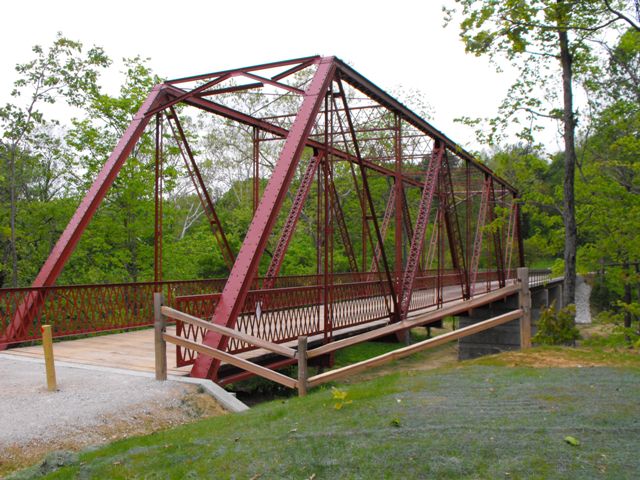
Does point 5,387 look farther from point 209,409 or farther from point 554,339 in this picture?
point 554,339

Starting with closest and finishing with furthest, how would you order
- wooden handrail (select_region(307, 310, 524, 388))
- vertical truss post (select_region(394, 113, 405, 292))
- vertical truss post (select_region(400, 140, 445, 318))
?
wooden handrail (select_region(307, 310, 524, 388)), vertical truss post (select_region(394, 113, 405, 292)), vertical truss post (select_region(400, 140, 445, 318))

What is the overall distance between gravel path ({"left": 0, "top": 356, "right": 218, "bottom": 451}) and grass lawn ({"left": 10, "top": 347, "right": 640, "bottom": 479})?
0.66m

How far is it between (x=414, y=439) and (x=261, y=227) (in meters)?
4.58

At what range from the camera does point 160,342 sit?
22.9 ft

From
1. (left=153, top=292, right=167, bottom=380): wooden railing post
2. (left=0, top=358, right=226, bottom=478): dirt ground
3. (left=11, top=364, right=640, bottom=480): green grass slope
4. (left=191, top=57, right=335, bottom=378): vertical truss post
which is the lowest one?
(left=0, top=358, right=226, bottom=478): dirt ground

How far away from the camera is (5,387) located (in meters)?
6.73

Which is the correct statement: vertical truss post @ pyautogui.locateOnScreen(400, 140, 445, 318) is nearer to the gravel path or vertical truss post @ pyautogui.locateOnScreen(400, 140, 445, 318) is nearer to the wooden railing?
the wooden railing

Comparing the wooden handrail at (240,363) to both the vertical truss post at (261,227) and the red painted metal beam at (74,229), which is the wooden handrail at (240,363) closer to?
the vertical truss post at (261,227)

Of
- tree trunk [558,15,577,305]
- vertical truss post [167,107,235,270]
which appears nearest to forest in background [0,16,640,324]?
tree trunk [558,15,577,305]

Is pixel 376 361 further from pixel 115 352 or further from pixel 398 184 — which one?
pixel 398 184

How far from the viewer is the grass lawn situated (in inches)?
143

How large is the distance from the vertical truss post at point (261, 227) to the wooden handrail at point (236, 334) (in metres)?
0.44

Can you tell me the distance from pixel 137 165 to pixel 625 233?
1440 cm

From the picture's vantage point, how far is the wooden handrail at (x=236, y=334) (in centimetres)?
646
